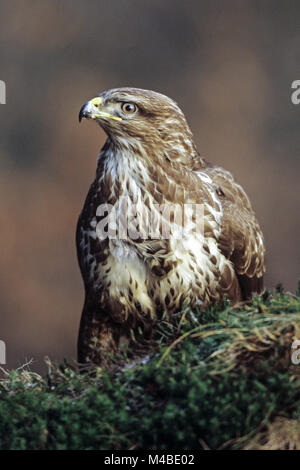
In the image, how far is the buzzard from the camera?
4.03m

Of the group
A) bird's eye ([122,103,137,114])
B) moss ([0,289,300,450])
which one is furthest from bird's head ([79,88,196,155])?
moss ([0,289,300,450])

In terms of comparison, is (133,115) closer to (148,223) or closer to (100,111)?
(100,111)

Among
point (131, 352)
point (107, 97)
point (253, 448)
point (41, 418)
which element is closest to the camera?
point (253, 448)

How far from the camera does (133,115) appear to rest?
4113 mm

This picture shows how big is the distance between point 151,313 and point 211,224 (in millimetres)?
614

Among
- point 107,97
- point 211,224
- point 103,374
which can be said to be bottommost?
point 103,374

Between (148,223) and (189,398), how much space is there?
56.0 inches

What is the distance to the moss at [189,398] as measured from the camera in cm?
270

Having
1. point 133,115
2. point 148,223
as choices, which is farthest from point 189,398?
point 133,115

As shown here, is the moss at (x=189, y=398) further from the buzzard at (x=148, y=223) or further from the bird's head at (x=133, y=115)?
the bird's head at (x=133, y=115)

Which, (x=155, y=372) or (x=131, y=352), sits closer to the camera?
(x=155, y=372)
